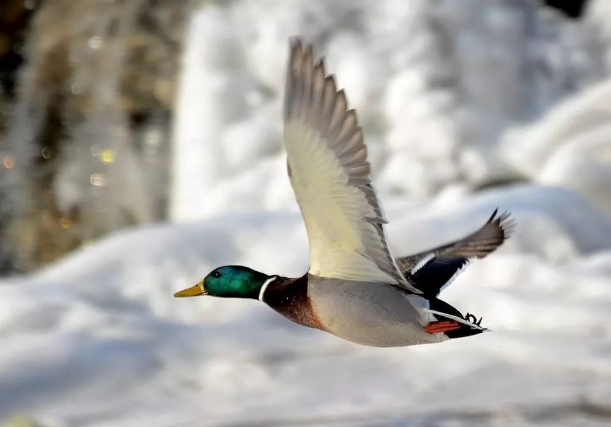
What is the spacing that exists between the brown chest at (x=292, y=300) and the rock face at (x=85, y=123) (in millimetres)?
3789

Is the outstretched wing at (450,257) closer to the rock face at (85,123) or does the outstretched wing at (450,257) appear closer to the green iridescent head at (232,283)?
the green iridescent head at (232,283)

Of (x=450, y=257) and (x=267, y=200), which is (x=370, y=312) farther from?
(x=267, y=200)

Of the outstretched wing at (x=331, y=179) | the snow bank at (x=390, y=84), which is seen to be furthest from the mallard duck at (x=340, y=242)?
the snow bank at (x=390, y=84)

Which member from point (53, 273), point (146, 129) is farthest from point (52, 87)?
point (53, 273)

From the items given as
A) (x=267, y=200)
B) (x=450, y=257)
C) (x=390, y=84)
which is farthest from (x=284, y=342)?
(x=450, y=257)

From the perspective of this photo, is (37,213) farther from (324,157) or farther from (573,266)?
(324,157)

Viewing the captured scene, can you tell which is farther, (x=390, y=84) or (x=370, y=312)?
(x=390, y=84)

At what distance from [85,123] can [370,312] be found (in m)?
4.17

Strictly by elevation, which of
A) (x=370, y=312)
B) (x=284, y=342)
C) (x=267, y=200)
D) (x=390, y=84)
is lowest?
(x=370, y=312)

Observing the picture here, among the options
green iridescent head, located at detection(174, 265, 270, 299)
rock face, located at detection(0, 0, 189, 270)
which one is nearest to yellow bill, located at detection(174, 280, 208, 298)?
green iridescent head, located at detection(174, 265, 270, 299)

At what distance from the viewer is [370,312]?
41 cm

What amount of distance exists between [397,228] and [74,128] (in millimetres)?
2089

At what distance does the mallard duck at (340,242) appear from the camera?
1.28 ft

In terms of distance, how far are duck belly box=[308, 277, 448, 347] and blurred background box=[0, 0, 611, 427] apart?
151 centimetres
